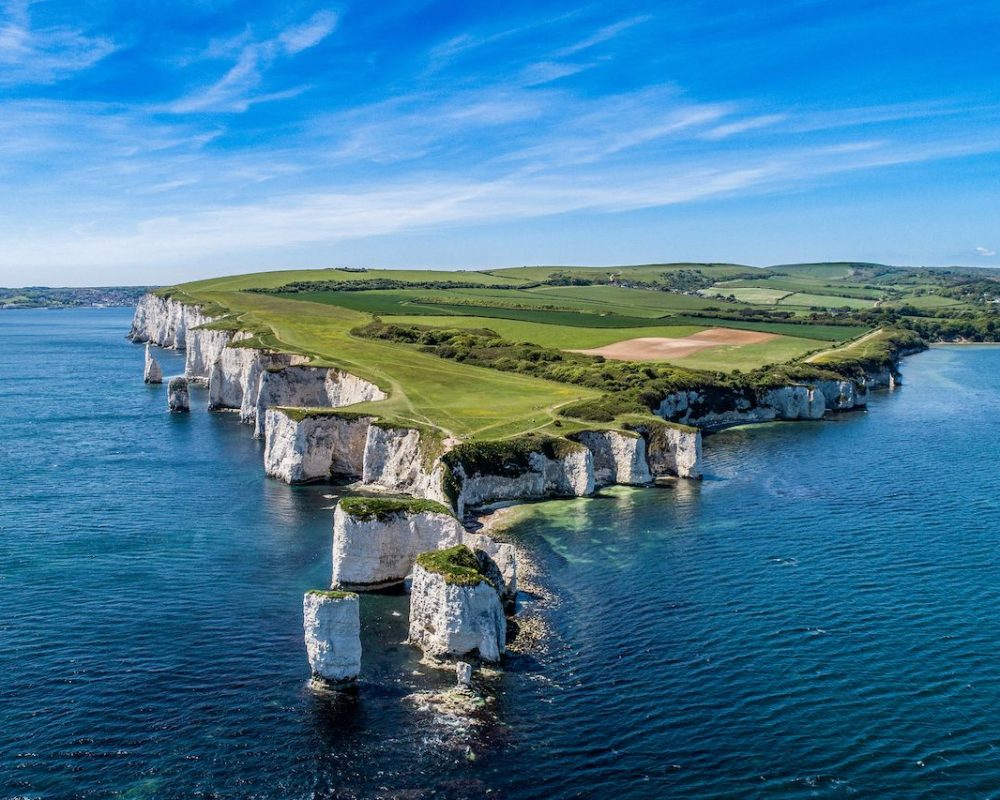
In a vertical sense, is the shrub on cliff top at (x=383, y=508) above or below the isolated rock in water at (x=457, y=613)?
above

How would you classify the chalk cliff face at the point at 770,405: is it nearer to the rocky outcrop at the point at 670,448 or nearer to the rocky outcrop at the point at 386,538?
the rocky outcrop at the point at 670,448

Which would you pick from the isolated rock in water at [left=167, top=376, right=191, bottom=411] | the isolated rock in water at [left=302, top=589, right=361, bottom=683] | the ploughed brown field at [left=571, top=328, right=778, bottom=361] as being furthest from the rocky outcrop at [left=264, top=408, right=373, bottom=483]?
the ploughed brown field at [left=571, top=328, right=778, bottom=361]

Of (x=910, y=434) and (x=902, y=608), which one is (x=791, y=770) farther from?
(x=910, y=434)

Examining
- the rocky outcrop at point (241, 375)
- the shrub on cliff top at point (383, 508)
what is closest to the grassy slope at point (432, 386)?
the rocky outcrop at point (241, 375)

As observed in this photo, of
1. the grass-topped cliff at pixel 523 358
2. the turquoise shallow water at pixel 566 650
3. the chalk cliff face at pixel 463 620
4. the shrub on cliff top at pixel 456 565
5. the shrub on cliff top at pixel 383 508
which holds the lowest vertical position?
the turquoise shallow water at pixel 566 650

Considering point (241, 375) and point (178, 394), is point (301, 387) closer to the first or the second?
point (241, 375)

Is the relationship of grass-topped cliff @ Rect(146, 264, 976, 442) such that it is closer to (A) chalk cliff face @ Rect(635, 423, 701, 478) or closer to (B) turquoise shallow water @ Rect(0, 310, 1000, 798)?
(A) chalk cliff face @ Rect(635, 423, 701, 478)
